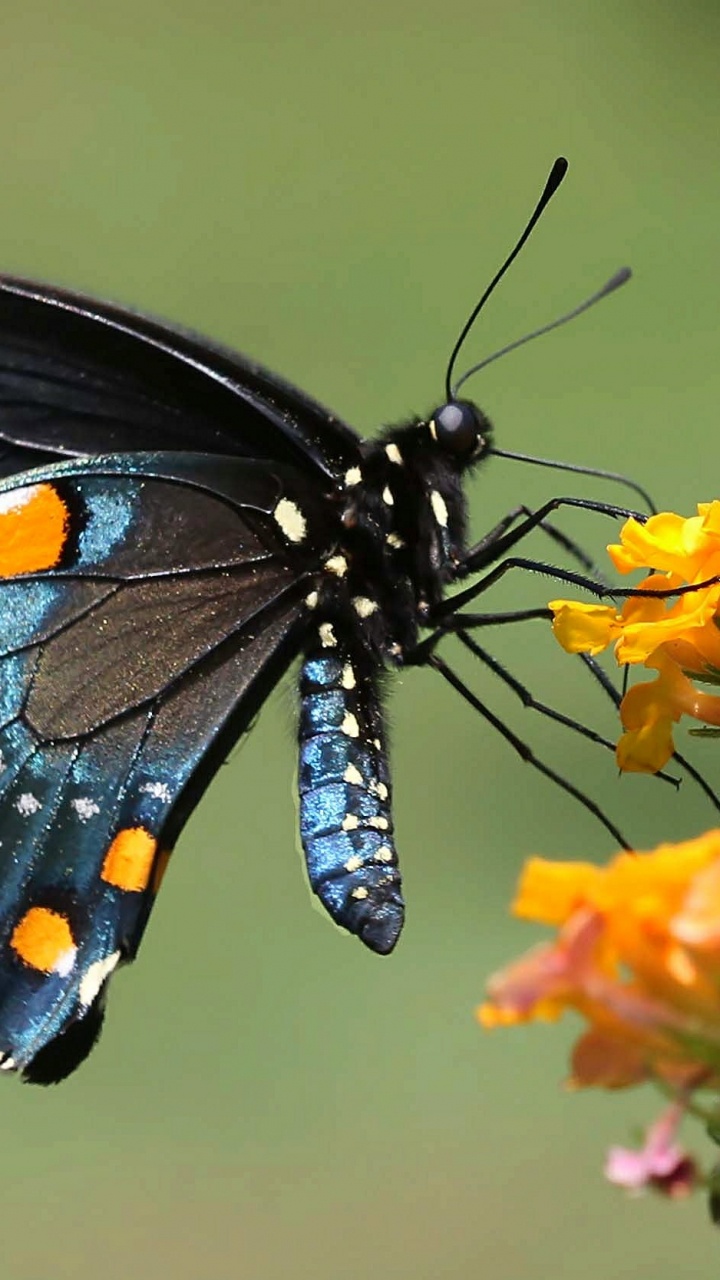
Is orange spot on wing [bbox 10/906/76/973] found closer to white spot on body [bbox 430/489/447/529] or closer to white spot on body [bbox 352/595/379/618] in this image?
white spot on body [bbox 352/595/379/618]

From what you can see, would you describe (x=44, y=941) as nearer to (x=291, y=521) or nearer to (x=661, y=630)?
(x=291, y=521)

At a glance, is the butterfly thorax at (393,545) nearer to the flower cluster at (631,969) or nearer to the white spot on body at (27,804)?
the white spot on body at (27,804)

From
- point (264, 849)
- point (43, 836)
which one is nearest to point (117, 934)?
point (43, 836)

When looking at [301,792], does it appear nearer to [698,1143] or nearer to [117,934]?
[117,934]

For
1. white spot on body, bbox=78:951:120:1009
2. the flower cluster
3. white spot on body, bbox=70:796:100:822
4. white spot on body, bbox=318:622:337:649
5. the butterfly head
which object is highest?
the butterfly head

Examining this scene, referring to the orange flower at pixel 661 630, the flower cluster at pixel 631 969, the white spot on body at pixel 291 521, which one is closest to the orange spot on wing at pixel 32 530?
the white spot on body at pixel 291 521

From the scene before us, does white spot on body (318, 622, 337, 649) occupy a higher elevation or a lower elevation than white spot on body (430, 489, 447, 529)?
lower

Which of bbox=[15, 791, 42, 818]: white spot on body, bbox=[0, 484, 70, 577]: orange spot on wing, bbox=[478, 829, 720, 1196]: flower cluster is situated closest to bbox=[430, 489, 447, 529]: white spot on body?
bbox=[0, 484, 70, 577]: orange spot on wing

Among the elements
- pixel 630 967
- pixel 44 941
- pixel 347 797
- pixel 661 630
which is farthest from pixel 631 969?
pixel 44 941
